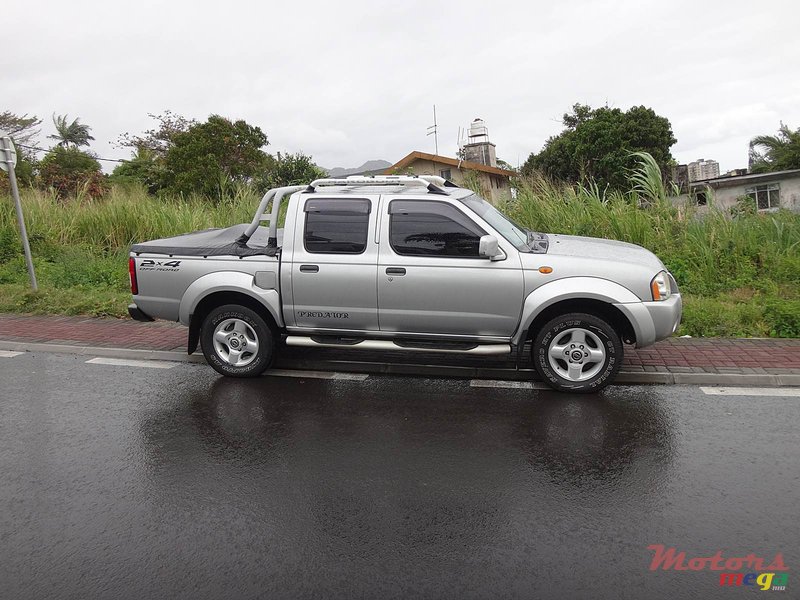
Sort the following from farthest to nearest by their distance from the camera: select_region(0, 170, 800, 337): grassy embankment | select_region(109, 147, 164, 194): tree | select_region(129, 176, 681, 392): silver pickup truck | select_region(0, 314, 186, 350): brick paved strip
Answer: select_region(109, 147, 164, 194): tree
select_region(0, 170, 800, 337): grassy embankment
select_region(0, 314, 186, 350): brick paved strip
select_region(129, 176, 681, 392): silver pickup truck

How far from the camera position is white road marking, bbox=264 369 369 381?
6.77 meters

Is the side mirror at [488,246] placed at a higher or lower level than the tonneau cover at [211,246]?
lower

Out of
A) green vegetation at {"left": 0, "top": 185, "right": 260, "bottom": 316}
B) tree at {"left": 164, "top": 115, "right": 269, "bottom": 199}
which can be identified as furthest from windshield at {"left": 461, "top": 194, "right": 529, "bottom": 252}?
tree at {"left": 164, "top": 115, "right": 269, "bottom": 199}

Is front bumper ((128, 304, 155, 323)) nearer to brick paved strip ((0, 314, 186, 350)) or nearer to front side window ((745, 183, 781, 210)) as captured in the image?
brick paved strip ((0, 314, 186, 350))

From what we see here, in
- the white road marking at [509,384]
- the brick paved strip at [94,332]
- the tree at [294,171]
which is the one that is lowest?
the white road marking at [509,384]

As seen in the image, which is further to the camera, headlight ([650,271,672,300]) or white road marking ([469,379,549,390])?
white road marking ([469,379,549,390])

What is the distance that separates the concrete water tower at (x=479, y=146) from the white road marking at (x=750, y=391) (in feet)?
109

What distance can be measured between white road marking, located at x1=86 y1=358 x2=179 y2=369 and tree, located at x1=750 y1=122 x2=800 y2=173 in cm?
4580

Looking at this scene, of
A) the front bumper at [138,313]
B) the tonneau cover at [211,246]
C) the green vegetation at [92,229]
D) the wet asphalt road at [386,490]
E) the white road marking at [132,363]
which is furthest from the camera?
the green vegetation at [92,229]

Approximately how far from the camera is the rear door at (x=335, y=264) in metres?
6.33

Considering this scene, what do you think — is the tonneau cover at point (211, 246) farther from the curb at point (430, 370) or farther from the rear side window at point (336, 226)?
the curb at point (430, 370)

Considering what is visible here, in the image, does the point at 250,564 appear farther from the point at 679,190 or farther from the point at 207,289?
the point at 679,190

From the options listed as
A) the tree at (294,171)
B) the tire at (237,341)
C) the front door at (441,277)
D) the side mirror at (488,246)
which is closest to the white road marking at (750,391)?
the front door at (441,277)

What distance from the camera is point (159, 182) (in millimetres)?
30938
